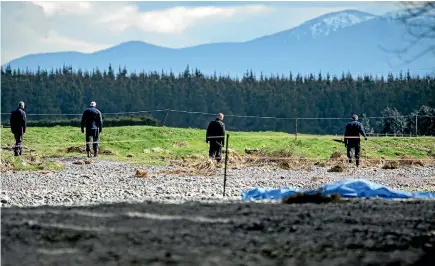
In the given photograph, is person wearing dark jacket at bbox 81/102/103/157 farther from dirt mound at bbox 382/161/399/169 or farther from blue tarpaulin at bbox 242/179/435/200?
blue tarpaulin at bbox 242/179/435/200

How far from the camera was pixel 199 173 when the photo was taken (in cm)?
2594

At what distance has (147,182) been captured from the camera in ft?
75.8

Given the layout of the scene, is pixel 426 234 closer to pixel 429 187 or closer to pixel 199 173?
pixel 429 187

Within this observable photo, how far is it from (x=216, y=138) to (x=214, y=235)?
18.5 meters

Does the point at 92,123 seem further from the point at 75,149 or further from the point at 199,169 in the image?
the point at 199,169

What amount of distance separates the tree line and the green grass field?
251 ft

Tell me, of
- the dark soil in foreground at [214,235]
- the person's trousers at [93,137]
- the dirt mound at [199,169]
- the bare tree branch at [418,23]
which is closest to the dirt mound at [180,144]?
the person's trousers at [93,137]

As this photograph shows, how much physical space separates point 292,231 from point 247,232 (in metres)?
0.54

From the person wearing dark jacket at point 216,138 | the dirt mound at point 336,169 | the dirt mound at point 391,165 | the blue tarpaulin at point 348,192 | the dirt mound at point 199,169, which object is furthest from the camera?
the dirt mound at point 391,165

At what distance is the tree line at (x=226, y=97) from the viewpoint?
122 metres

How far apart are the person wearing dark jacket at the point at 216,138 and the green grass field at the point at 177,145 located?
2012 millimetres

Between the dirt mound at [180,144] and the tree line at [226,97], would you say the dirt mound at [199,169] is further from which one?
the tree line at [226,97]

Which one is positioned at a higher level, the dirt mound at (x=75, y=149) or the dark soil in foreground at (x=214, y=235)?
the dark soil in foreground at (x=214, y=235)

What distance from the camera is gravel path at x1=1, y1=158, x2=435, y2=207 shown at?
18.8m
